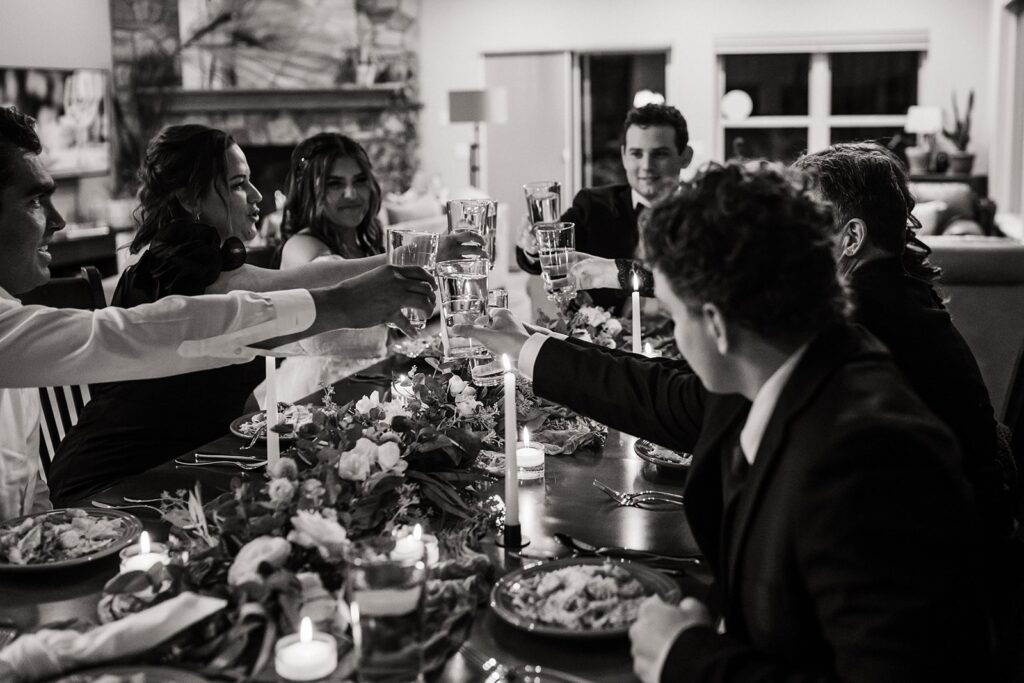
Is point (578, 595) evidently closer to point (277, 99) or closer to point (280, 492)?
point (280, 492)

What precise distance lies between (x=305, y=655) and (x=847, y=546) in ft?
1.92

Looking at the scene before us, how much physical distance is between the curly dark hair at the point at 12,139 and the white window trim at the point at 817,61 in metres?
9.30

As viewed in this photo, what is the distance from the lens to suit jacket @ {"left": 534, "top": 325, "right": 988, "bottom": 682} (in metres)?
1.00

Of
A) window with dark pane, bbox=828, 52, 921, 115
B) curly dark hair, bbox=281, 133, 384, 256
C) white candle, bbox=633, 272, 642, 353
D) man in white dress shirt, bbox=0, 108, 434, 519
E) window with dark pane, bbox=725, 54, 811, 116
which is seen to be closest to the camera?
man in white dress shirt, bbox=0, 108, 434, 519

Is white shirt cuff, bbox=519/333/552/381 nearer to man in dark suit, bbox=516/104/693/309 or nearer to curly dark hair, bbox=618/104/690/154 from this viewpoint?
man in dark suit, bbox=516/104/693/309

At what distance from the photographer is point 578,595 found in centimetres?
132

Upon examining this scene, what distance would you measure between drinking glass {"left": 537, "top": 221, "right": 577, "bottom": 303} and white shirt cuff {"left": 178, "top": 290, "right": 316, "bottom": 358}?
581 millimetres

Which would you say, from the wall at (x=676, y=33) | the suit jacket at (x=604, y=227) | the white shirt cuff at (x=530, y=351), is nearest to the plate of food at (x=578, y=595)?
the white shirt cuff at (x=530, y=351)

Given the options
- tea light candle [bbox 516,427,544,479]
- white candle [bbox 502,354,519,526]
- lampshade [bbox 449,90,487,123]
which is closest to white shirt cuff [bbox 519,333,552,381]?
Result: tea light candle [bbox 516,427,544,479]

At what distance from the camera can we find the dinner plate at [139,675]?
3.75 ft

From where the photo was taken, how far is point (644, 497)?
5.95 feet

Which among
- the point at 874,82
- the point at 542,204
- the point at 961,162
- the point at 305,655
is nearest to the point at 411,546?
the point at 305,655

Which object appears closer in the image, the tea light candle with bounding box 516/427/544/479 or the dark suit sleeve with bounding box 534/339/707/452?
the dark suit sleeve with bounding box 534/339/707/452

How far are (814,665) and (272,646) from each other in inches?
23.2
